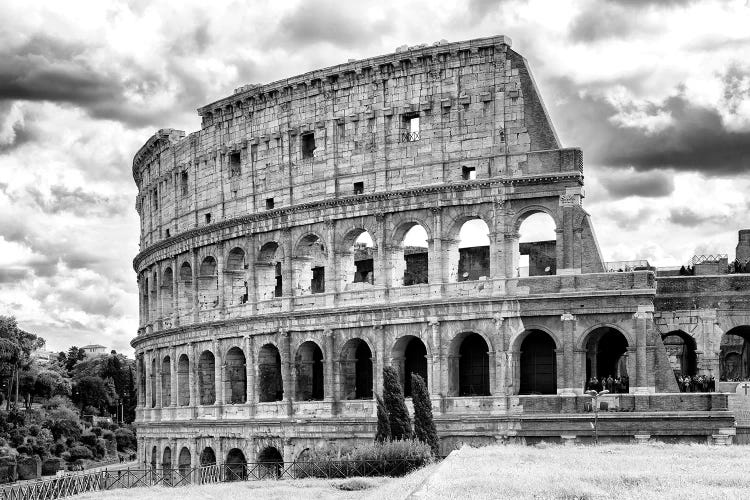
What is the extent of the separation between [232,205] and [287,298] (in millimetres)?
5969

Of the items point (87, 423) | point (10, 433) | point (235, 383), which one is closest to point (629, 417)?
point (235, 383)

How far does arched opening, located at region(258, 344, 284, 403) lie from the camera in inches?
2114

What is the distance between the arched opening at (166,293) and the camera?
6153cm

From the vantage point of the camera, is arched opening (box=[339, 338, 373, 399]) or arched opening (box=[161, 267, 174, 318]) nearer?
arched opening (box=[339, 338, 373, 399])

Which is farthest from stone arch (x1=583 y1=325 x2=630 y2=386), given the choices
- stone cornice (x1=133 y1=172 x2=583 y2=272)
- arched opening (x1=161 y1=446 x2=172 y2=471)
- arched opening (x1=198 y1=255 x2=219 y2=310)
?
arched opening (x1=161 y1=446 x2=172 y2=471)

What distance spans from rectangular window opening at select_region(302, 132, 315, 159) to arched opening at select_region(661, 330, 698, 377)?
16.9m

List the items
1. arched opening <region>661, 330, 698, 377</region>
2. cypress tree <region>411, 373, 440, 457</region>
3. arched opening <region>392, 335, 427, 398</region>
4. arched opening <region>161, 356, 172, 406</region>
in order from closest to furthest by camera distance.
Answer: cypress tree <region>411, 373, 440, 457</region> < arched opening <region>392, 335, 427, 398</region> < arched opening <region>661, 330, 698, 377</region> < arched opening <region>161, 356, 172, 406</region>

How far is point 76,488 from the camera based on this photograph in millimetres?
46438

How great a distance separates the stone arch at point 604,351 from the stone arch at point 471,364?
4.01 meters

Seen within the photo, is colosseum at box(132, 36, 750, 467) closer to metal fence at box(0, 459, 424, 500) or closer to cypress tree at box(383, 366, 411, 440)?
metal fence at box(0, 459, 424, 500)

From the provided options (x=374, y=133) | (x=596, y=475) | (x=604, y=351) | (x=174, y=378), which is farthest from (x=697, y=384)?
(x=174, y=378)

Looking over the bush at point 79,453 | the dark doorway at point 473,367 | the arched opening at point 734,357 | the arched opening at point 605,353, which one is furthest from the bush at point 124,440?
the arched opening at point 605,353

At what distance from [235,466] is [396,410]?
13.5 m

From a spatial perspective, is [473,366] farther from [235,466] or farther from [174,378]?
[174,378]
